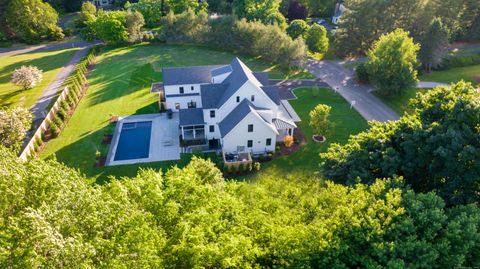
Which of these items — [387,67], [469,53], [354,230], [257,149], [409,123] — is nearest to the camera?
[354,230]

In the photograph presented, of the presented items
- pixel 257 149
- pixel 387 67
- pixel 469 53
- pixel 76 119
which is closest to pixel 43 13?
pixel 76 119

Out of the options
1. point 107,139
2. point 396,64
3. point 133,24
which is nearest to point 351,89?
point 396,64

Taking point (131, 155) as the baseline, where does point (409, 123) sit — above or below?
above

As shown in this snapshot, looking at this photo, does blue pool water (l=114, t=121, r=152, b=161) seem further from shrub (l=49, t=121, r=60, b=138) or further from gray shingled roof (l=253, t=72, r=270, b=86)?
gray shingled roof (l=253, t=72, r=270, b=86)

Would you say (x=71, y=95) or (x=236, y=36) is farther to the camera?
(x=236, y=36)

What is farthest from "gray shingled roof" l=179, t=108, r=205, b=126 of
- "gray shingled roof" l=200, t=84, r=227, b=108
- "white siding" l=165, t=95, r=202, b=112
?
"white siding" l=165, t=95, r=202, b=112

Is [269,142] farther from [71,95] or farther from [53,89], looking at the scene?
[53,89]

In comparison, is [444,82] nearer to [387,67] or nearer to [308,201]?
[387,67]
